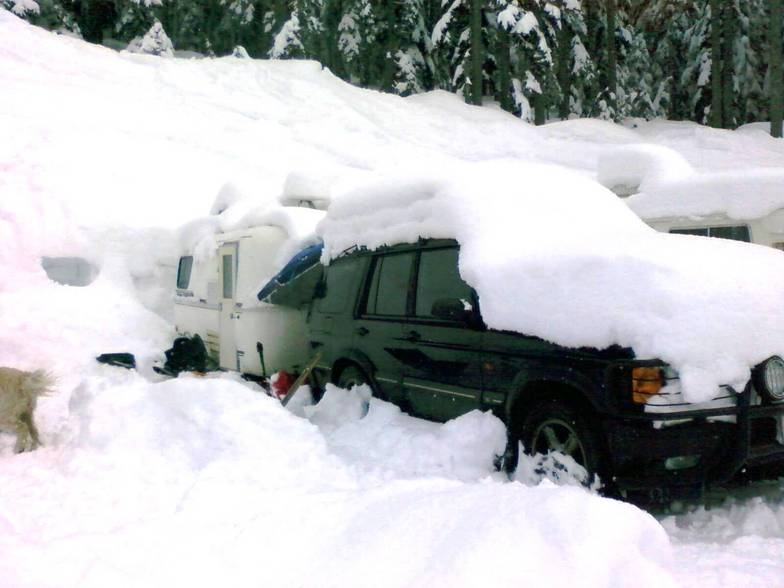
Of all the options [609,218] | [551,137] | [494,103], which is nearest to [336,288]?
[609,218]

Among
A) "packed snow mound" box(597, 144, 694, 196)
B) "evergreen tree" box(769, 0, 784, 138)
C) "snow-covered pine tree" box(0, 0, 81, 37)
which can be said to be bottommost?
"packed snow mound" box(597, 144, 694, 196)

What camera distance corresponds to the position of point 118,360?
31.9 feet

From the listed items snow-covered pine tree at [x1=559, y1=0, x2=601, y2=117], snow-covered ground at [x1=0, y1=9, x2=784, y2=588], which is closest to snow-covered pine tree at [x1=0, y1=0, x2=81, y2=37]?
snow-covered ground at [x1=0, y1=9, x2=784, y2=588]

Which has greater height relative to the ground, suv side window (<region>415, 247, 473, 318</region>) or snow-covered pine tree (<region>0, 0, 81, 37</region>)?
snow-covered pine tree (<region>0, 0, 81, 37</region>)

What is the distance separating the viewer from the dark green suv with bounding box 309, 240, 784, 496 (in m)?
4.24

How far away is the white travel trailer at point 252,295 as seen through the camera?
27.9 ft

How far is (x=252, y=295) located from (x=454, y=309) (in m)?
A: 3.95

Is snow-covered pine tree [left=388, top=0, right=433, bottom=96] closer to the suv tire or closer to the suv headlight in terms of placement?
the suv tire

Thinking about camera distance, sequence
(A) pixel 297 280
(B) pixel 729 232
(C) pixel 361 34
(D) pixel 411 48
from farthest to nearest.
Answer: (C) pixel 361 34, (D) pixel 411 48, (B) pixel 729 232, (A) pixel 297 280

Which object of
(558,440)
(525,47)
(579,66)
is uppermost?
(579,66)

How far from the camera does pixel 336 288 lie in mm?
7105

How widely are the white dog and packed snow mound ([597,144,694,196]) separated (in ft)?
21.6

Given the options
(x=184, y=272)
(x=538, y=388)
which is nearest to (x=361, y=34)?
(x=184, y=272)

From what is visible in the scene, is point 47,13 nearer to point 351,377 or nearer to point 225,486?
point 351,377
